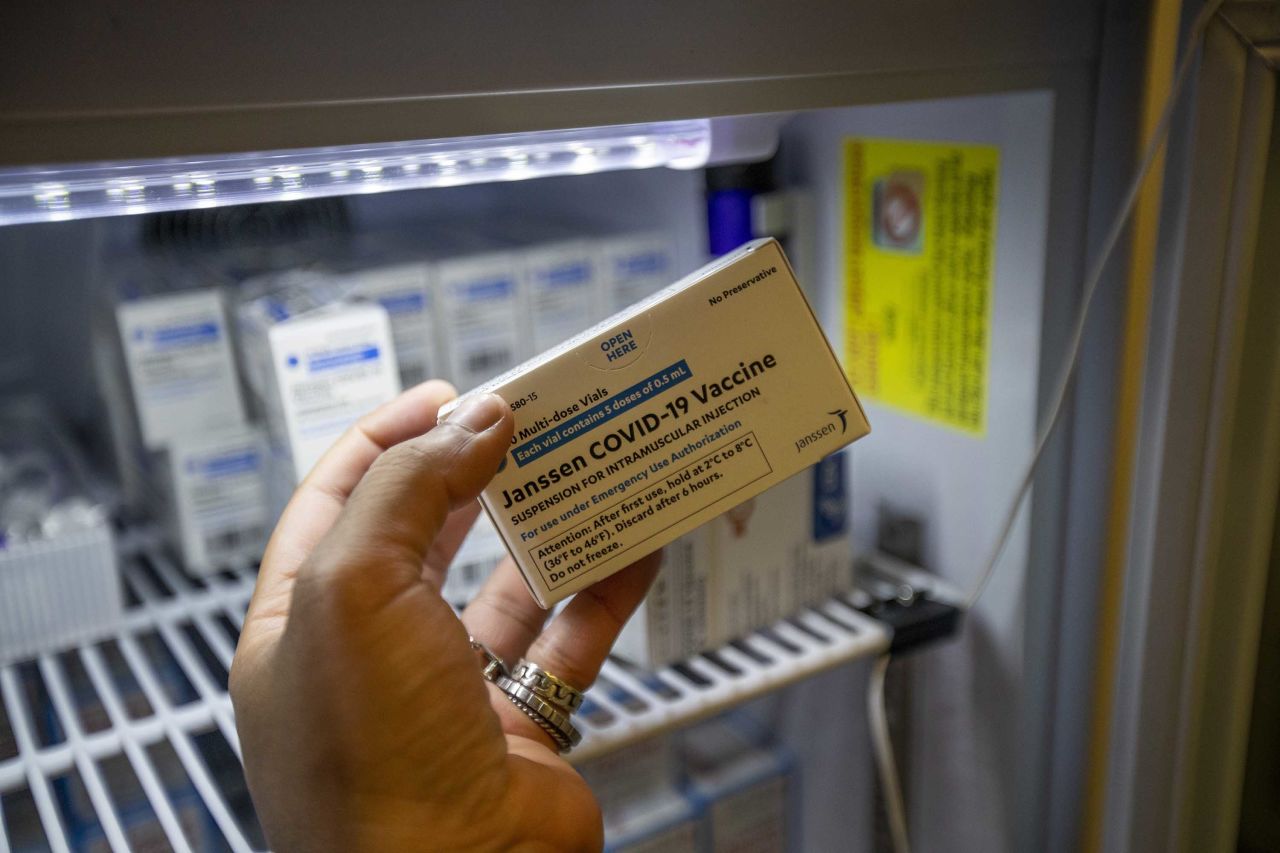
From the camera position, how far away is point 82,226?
1.03 meters

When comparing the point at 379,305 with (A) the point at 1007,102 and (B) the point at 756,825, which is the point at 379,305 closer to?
(A) the point at 1007,102

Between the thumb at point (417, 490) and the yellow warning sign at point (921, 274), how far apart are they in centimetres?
45

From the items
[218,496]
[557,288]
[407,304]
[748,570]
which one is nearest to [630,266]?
[557,288]

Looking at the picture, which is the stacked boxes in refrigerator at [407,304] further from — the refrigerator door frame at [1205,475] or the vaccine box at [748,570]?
the refrigerator door frame at [1205,475]

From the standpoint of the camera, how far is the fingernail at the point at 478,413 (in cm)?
51

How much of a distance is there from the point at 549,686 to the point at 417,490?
0.64 feet

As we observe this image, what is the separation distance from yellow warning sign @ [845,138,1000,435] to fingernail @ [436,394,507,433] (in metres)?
0.45

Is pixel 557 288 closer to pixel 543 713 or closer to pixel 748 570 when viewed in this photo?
pixel 748 570

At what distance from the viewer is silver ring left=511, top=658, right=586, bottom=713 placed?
63 centimetres

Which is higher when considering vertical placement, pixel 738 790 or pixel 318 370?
pixel 318 370

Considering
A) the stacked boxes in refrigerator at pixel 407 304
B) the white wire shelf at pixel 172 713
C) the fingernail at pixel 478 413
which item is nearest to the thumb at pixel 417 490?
the fingernail at pixel 478 413

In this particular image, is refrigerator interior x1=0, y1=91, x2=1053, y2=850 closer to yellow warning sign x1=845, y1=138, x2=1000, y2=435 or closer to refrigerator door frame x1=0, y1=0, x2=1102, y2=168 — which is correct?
yellow warning sign x1=845, y1=138, x2=1000, y2=435

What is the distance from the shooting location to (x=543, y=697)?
0.63m

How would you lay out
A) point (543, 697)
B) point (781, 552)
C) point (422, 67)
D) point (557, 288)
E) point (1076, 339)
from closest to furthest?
1. point (422, 67)
2. point (543, 697)
3. point (1076, 339)
4. point (781, 552)
5. point (557, 288)
